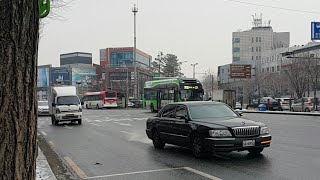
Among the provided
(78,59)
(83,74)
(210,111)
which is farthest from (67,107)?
(78,59)

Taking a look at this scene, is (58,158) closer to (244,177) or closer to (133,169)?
(133,169)

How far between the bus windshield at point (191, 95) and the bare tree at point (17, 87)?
105 ft

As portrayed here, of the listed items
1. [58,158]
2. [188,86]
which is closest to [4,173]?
[58,158]

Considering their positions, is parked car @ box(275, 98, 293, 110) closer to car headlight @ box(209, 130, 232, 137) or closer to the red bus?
the red bus

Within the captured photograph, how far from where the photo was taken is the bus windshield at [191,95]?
115 ft

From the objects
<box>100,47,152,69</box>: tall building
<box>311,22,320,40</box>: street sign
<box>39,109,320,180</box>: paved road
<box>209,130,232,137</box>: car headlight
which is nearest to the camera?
<box>39,109,320,180</box>: paved road

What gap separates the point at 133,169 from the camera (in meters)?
9.32

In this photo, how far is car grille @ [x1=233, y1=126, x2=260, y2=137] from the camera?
32.8 ft

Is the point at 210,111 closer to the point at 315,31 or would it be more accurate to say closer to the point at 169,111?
the point at 169,111

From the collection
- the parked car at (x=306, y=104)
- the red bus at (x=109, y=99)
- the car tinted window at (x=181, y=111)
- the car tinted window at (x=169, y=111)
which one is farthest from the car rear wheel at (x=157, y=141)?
the red bus at (x=109, y=99)

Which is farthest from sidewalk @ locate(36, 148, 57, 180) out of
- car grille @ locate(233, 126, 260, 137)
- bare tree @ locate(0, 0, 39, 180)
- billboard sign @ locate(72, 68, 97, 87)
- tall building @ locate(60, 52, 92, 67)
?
tall building @ locate(60, 52, 92, 67)

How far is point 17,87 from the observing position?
299 cm

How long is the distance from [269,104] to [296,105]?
5793mm

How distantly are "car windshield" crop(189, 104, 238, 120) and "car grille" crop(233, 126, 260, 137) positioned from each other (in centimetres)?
123
